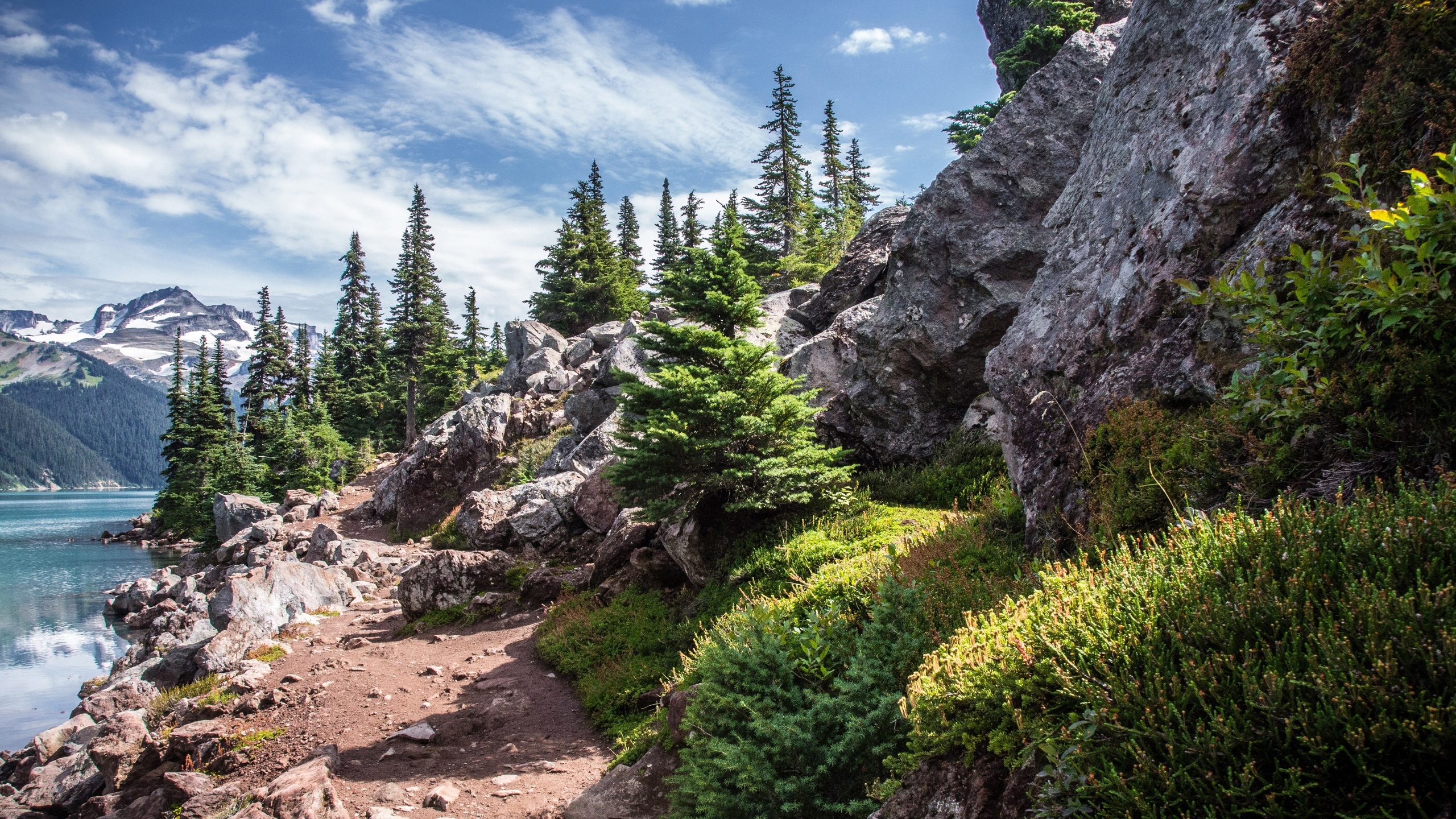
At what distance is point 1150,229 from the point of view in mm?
6996

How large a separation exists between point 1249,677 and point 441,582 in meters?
16.1

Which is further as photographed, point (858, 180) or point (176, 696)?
point (858, 180)

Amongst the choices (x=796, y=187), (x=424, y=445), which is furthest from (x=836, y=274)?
(x=796, y=187)

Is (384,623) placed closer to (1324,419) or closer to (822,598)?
(822,598)

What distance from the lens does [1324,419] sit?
4.12 m

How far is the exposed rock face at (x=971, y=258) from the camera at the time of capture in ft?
46.3

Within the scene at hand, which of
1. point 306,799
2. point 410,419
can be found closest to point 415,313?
point 410,419

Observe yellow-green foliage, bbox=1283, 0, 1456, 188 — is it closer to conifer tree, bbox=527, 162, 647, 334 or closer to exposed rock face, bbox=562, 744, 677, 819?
exposed rock face, bbox=562, 744, 677, 819

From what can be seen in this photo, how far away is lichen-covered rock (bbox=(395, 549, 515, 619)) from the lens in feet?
50.7

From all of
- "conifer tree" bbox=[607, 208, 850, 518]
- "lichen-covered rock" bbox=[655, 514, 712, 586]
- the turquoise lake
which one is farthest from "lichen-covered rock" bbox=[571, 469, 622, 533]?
the turquoise lake

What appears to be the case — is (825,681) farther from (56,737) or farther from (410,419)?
(410,419)

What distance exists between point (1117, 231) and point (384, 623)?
1705 centimetres

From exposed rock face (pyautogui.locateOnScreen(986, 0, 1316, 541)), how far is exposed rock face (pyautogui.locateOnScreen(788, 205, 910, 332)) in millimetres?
10677

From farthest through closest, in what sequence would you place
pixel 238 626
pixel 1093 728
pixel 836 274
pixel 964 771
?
pixel 836 274
pixel 238 626
pixel 964 771
pixel 1093 728
